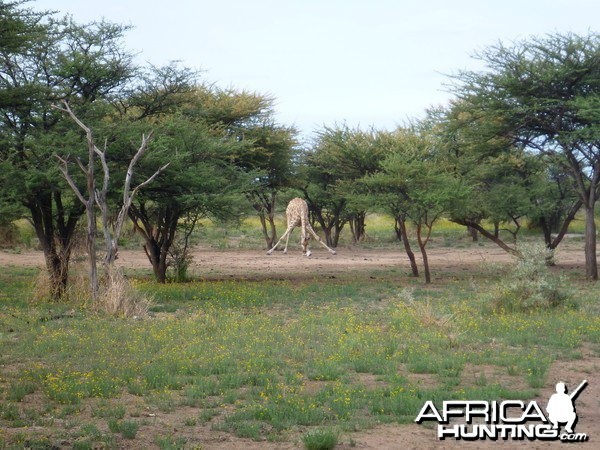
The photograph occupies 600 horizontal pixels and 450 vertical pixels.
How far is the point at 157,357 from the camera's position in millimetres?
12633

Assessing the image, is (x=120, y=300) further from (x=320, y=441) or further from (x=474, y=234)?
(x=474, y=234)

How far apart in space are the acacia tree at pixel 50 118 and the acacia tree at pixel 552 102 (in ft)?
35.3

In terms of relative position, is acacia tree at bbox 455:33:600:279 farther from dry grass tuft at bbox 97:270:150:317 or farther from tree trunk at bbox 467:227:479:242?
tree trunk at bbox 467:227:479:242

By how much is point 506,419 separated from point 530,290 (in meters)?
8.98

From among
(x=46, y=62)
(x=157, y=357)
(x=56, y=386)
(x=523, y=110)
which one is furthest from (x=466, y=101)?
(x=56, y=386)

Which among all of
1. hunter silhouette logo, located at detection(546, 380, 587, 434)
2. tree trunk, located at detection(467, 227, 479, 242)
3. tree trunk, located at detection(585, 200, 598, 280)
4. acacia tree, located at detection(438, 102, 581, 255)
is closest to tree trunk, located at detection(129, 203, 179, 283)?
acacia tree, located at detection(438, 102, 581, 255)

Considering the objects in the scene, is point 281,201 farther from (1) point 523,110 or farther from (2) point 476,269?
(1) point 523,110

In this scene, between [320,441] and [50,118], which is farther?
[50,118]

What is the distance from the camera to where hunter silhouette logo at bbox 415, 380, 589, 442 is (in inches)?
339

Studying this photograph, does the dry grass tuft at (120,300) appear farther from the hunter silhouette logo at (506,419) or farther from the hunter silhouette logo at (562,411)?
the hunter silhouette logo at (562,411)

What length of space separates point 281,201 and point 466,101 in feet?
73.3

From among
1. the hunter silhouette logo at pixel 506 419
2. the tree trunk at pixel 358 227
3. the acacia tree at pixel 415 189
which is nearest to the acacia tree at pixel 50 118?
the acacia tree at pixel 415 189

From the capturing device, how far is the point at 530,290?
17656 mm

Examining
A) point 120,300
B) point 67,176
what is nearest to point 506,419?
point 120,300
